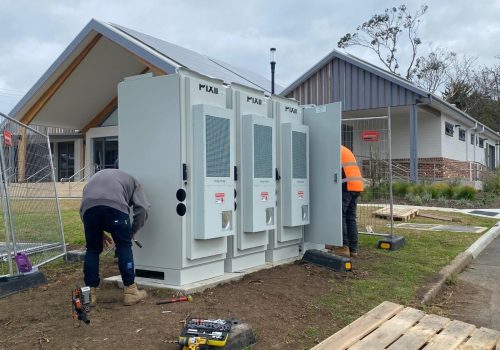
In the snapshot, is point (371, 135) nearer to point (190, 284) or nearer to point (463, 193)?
point (190, 284)

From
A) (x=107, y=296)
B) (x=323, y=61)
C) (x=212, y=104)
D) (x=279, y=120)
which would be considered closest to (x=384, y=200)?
(x=279, y=120)

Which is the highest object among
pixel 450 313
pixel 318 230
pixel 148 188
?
pixel 148 188

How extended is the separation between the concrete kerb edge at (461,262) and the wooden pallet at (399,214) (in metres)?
2.19

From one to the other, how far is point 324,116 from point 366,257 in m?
2.36

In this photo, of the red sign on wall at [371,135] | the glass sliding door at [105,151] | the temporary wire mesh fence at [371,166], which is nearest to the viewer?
the red sign on wall at [371,135]

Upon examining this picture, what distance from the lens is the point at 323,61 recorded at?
2339 cm

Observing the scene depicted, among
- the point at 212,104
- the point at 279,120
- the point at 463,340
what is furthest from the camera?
the point at 279,120

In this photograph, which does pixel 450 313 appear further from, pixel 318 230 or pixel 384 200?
pixel 384 200

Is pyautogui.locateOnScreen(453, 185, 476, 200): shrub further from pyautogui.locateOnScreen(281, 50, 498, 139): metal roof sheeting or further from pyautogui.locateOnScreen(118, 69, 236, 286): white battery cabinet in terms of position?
pyautogui.locateOnScreen(118, 69, 236, 286): white battery cabinet

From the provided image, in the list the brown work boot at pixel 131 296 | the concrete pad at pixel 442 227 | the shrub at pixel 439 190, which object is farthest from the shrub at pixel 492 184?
the brown work boot at pixel 131 296

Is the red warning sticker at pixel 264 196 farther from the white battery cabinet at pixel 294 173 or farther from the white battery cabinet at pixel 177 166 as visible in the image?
the white battery cabinet at pixel 177 166

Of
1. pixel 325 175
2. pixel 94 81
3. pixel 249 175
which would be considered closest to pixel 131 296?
pixel 249 175

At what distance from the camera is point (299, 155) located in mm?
7211

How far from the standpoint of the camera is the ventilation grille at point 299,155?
279 inches
